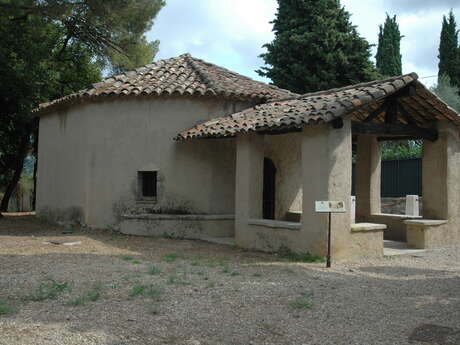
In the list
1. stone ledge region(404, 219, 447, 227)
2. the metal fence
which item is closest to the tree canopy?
stone ledge region(404, 219, 447, 227)

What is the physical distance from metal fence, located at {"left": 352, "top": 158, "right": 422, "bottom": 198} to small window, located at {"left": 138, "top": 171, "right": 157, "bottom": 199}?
39.8ft

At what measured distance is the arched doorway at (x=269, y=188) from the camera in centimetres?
1307

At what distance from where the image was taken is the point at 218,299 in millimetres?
6125

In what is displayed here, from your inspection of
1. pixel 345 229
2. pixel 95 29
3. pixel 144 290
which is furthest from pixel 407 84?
pixel 95 29

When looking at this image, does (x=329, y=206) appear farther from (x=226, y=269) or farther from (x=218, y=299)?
(x=218, y=299)

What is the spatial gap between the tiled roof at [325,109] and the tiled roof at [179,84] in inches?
28.5

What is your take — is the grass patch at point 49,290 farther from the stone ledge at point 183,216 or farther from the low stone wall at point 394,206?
the low stone wall at point 394,206

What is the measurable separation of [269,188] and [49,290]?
783cm

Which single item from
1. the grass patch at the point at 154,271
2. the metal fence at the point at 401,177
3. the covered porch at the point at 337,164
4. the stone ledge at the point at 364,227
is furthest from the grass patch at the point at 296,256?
the metal fence at the point at 401,177

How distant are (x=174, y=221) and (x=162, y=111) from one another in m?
2.92

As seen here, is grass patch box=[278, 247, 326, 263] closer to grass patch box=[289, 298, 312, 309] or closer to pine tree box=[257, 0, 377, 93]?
grass patch box=[289, 298, 312, 309]

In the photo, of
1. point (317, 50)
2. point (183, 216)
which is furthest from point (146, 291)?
point (317, 50)

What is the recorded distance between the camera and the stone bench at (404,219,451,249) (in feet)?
35.5

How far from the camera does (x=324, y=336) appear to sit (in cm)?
479
